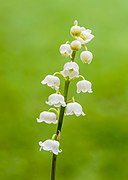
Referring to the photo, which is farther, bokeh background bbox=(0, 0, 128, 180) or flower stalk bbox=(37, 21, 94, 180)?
bokeh background bbox=(0, 0, 128, 180)

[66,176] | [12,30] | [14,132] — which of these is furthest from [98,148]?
[12,30]

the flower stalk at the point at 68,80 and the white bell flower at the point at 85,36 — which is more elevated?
the white bell flower at the point at 85,36

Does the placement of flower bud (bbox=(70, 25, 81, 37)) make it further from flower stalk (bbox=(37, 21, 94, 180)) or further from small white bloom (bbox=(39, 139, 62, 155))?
small white bloom (bbox=(39, 139, 62, 155))

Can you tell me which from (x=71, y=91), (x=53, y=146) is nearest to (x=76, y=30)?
(x=53, y=146)

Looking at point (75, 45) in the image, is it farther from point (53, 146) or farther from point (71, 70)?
point (53, 146)

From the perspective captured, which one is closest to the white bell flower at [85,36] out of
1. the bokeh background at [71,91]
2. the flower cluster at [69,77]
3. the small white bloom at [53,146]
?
the flower cluster at [69,77]

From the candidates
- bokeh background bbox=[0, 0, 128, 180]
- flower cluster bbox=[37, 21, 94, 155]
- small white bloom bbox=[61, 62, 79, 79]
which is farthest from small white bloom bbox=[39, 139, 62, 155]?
bokeh background bbox=[0, 0, 128, 180]

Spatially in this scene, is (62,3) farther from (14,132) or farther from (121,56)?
(14,132)

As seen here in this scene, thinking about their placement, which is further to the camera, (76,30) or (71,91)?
(71,91)

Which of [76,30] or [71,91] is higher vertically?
[71,91]

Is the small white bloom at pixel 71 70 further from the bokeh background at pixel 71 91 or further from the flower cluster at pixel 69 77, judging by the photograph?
the bokeh background at pixel 71 91
